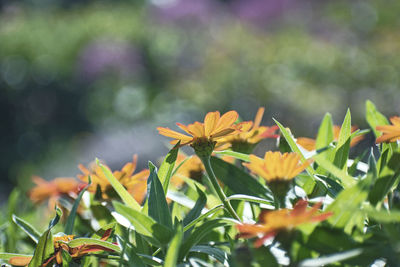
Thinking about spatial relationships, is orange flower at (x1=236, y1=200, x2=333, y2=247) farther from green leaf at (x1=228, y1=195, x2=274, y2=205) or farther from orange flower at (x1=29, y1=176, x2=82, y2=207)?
orange flower at (x1=29, y1=176, x2=82, y2=207)

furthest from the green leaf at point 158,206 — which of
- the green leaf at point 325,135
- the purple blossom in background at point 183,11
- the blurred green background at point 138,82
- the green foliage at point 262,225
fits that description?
the purple blossom in background at point 183,11

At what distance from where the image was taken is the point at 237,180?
45 centimetres

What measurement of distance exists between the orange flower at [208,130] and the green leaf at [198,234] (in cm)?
7

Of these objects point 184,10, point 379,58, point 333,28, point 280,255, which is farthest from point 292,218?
point 333,28

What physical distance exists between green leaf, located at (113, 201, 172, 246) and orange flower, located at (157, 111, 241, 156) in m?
0.08

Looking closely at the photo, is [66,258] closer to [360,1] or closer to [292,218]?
[292,218]

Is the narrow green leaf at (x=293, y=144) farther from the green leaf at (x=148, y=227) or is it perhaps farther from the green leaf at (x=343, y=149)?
the green leaf at (x=148, y=227)

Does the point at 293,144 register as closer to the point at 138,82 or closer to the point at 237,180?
the point at 237,180

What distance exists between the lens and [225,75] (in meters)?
3.71

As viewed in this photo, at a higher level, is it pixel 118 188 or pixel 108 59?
pixel 118 188

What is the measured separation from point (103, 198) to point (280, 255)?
23 cm

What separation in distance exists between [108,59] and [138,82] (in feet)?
1.18

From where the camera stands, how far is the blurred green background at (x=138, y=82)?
3.48m

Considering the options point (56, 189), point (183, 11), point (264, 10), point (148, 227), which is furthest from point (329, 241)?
point (264, 10)
